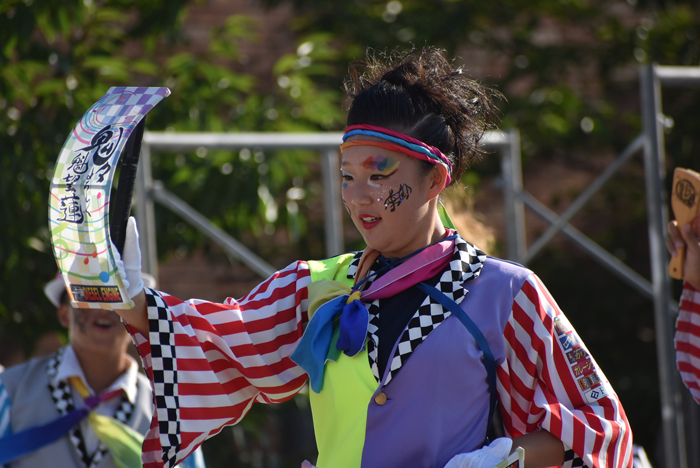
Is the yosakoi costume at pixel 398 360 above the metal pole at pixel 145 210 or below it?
above

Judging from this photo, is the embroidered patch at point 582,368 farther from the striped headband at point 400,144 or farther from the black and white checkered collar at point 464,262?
the striped headband at point 400,144

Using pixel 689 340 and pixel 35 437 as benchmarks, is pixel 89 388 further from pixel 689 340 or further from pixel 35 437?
pixel 689 340

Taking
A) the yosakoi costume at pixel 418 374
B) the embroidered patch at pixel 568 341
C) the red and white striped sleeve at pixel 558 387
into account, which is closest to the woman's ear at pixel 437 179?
the yosakoi costume at pixel 418 374

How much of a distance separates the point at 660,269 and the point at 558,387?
2026mm

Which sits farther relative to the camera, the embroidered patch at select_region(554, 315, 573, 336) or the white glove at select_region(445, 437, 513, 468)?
the embroidered patch at select_region(554, 315, 573, 336)

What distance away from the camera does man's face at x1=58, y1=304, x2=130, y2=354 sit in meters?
2.55

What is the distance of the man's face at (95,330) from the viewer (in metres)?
2.55

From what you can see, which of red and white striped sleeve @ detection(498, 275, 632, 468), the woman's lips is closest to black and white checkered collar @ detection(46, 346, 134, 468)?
the woman's lips

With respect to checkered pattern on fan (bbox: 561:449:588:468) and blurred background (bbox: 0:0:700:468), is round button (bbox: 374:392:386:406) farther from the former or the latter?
blurred background (bbox: 0:0:700:468)

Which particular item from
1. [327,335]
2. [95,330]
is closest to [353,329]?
[327,335]

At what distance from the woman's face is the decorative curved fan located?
1.36ft

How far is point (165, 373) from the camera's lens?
1596 mm

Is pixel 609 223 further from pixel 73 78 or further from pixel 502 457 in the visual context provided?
pixel 502 457

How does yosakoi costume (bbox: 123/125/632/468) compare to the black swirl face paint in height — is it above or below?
below
